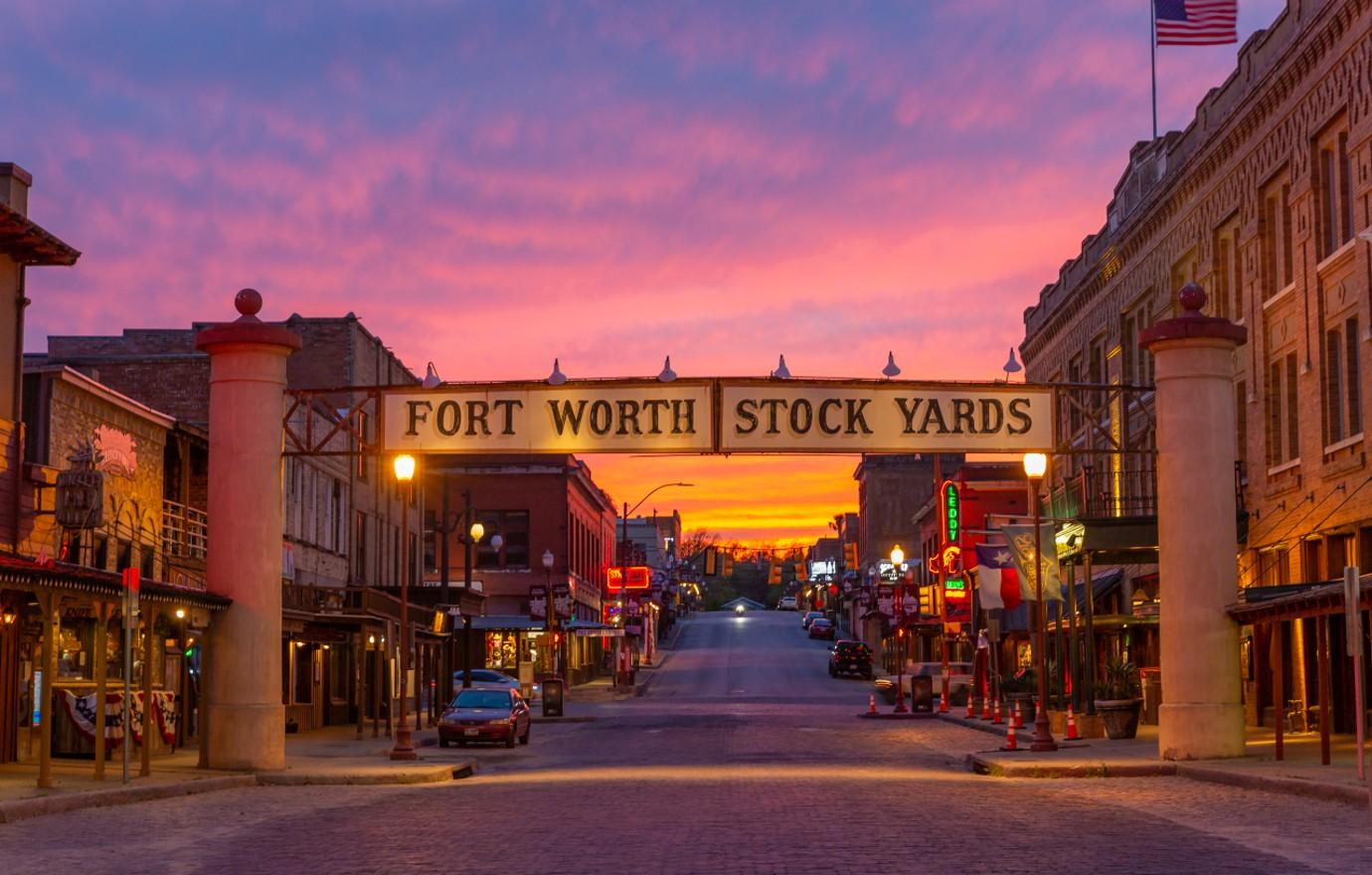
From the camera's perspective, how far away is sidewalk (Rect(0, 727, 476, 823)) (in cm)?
2145

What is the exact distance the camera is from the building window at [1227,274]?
39438 mm

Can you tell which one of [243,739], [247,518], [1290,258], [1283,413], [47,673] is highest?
[1290,258]

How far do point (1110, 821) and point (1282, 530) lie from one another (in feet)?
63.1

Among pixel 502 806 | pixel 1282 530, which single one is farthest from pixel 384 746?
pixel 1282 530

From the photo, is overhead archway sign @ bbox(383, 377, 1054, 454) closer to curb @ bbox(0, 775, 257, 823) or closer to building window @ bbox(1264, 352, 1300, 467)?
curb @ bbox(0, 775, 257, 823)

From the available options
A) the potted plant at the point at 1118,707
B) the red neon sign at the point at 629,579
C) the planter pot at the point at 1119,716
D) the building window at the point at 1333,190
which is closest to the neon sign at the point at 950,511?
the potted plant at the point at 1118,707

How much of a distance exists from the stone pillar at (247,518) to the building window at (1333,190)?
18863 mm

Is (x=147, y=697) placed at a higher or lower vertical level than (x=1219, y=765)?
higher

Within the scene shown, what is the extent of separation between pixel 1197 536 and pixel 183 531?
2031 cm

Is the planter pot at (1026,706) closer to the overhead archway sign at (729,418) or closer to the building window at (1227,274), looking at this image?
the building window at (1227,274)

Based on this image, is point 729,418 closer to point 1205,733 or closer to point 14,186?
point 1205,733

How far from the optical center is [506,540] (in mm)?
92750

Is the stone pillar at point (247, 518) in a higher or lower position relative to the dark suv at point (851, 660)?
higher

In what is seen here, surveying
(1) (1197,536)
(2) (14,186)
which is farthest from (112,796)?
(1) (1197,536)
